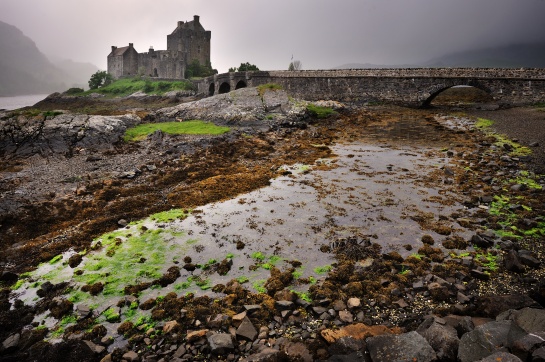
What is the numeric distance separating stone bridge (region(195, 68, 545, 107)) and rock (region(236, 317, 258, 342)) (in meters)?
47.5

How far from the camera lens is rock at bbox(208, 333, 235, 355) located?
22.3 feet

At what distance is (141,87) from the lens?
292ft

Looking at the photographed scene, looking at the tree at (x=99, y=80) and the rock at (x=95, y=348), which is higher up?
the tree at (x=99, y=80)

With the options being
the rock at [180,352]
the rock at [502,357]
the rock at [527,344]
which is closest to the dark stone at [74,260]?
the rock at [180,352]

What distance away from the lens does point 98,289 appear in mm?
9539

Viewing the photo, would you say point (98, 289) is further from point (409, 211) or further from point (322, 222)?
point (409, 211)

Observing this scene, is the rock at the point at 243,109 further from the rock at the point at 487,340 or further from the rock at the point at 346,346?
the rock at the point at 487,340

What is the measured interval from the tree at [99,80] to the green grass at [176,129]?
8109 centimetres

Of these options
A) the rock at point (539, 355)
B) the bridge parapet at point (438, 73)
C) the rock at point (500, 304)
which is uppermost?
the bridge parapet at point (438, 73)

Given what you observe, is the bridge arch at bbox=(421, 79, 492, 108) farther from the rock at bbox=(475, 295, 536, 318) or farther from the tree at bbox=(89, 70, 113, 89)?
the tree at bbox=(89, 70, 113, 89)

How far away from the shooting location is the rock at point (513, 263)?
9281 mm

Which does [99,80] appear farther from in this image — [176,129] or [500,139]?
[500,139]

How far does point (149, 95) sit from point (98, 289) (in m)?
79.8

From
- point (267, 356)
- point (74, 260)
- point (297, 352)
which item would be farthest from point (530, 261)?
point (74, 260)
